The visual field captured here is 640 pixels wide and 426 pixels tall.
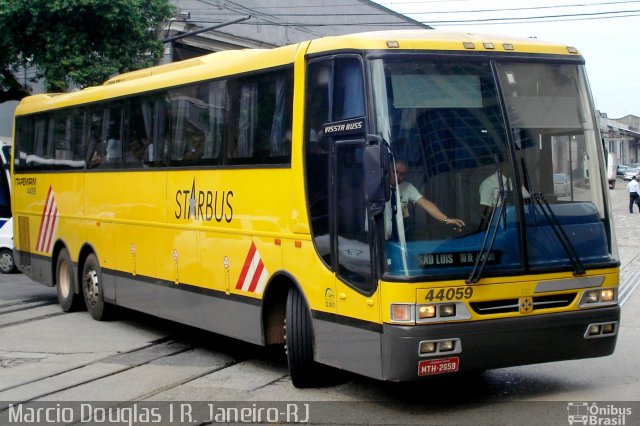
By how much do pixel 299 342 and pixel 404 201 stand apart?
1909 mm

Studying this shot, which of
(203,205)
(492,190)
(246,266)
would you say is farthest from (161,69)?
(492,190)

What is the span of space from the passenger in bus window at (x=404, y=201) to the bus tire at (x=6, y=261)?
15554 millimetres

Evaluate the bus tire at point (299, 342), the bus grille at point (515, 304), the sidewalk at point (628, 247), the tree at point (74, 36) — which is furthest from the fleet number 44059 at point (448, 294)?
the tree at point (74, 36)

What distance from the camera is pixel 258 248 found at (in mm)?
9500

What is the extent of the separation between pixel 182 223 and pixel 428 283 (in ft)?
14.3

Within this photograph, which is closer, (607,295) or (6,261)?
(607,295)

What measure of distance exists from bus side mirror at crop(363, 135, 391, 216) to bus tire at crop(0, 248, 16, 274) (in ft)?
51.1

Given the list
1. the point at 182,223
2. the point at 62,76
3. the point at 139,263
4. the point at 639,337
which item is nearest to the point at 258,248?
the point at 182,223

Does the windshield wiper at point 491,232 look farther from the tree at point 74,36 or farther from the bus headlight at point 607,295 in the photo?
the tree at point 74,36

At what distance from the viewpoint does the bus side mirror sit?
7.45 metres

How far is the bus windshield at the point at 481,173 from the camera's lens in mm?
7594

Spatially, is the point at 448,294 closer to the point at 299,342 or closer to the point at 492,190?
the point at 492,190

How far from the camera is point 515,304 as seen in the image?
25.7 ft

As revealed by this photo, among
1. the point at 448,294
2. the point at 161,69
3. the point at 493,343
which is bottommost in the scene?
the point at 493,343
